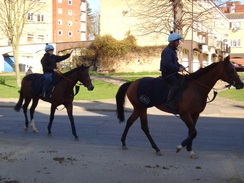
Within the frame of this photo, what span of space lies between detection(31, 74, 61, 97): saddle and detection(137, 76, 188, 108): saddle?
3.04 metres

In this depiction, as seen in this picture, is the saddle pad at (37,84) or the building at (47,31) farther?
the building at (47,31)

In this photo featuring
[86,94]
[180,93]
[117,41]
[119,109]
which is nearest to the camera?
[180,93]

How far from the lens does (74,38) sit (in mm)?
72438

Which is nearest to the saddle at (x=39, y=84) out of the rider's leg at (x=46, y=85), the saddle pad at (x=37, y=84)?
the saddle pad at (x=37, y=84)

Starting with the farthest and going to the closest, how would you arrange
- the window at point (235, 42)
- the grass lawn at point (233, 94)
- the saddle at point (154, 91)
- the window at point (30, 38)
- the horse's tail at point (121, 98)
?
1. the window at point (235, 42)
2. the window at point (30, 38)
3. the grass lawn at point (233, 94)
4. the horse's tail at point (121, 98)
5. the saddle at point (154, 91)

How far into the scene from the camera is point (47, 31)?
58875 mm

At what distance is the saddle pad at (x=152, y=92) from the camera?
7.54m

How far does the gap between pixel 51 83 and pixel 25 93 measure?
1649 mm

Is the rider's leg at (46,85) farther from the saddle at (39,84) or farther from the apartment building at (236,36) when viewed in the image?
the apartment building at (236,36)

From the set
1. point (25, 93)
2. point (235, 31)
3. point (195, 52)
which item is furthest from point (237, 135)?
point (235, 31)

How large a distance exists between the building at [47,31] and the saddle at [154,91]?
35369 mm

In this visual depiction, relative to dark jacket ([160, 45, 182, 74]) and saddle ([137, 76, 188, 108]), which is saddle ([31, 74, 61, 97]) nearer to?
saddle ([137, 76, 188, 108])

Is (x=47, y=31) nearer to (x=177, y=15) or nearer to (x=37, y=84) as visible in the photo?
(x=177, y=15)

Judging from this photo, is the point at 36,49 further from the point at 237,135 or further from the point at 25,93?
the point at 237,135
